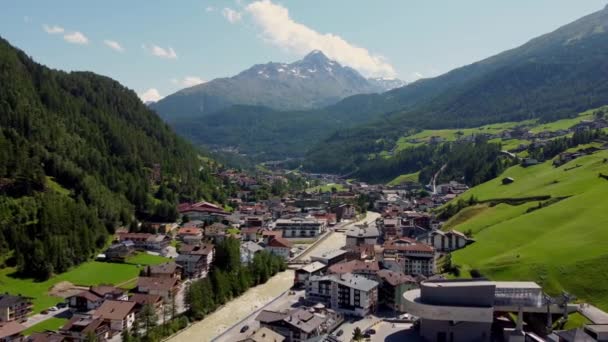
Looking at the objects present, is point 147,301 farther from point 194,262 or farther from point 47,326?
point 194,262

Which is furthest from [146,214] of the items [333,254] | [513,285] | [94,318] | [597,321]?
[597,321]

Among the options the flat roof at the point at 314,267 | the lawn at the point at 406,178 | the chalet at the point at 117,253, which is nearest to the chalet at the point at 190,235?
the chalet at the point at 117,253

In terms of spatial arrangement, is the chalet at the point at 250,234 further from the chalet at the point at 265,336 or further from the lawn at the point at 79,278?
the chalet at the point at 265,336

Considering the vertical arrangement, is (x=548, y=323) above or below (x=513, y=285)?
below

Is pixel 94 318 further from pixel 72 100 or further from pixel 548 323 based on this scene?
pixel 72 100

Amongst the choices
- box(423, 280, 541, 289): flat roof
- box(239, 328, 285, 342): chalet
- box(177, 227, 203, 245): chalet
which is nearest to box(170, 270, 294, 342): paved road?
box(239, 328, 285, 342): chalet

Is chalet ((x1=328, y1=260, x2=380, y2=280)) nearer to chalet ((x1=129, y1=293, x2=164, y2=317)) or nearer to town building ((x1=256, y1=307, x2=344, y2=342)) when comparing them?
town building ((x1=256, y1=307, x2=344, y2=342))

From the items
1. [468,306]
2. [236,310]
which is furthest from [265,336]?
[468,306]
